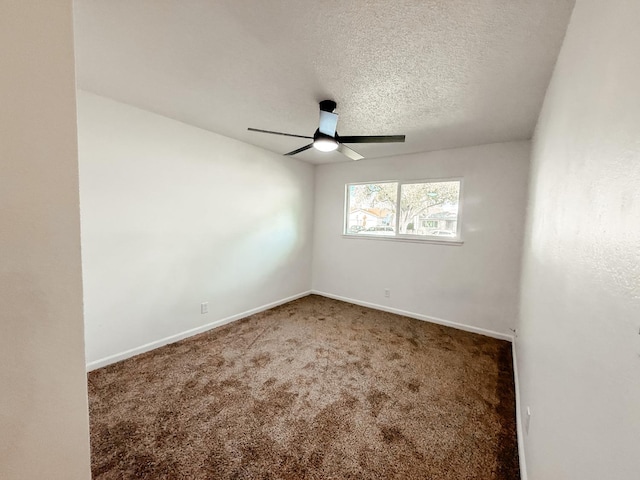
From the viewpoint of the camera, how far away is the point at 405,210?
3.86m

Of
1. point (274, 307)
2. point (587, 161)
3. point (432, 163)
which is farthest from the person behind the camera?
point (274, 307)

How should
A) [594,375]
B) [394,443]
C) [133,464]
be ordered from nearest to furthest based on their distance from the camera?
[594,375] < [133,464] < [394,443]

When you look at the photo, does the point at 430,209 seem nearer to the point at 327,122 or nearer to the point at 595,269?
the point at 327,122

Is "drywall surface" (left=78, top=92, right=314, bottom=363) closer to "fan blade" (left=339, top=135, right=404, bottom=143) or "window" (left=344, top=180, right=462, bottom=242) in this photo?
"window" (left=344, top=180, right=462, bottom=242)

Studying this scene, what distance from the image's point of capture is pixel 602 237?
65 centimetres

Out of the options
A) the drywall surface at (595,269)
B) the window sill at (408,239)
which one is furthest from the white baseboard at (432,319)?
the drywall surface at (595,269)

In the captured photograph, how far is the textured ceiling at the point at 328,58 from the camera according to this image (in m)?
1.29

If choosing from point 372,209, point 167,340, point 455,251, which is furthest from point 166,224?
point 455,251

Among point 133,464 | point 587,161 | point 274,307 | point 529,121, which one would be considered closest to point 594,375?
point 587,161

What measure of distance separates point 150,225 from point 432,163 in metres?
3.59

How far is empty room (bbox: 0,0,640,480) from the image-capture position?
68 centimetres

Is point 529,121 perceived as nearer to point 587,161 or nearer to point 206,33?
point 587,161

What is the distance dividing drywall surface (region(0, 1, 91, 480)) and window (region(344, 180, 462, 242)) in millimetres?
3689

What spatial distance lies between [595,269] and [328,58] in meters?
1.72
